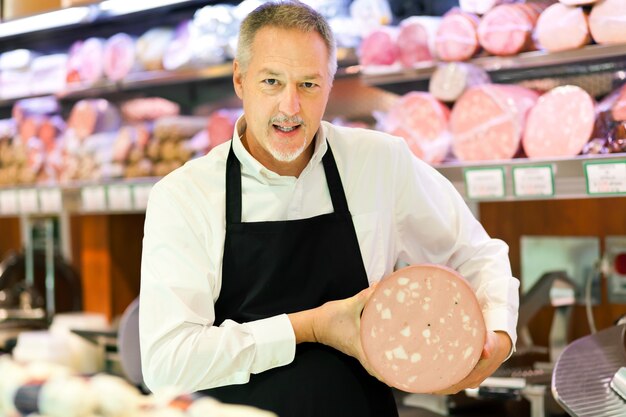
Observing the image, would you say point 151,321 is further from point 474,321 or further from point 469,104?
point 469,104

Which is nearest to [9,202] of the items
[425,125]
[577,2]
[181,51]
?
[181,51]

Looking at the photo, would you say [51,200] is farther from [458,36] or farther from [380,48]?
[458,36]

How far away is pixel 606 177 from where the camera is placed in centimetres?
220

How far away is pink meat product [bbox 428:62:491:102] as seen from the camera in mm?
2592

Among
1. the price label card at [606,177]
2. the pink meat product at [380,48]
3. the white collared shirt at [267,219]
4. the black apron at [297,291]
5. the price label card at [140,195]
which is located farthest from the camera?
the price label card at [140,195]

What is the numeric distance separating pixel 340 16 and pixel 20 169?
71.0 inches

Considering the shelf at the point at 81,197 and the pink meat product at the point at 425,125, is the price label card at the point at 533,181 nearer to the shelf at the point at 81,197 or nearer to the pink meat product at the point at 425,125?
the pink meat product at the point at 425,125

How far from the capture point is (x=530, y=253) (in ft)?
9.64

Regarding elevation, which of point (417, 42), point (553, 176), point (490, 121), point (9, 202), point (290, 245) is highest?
point (417, 42)

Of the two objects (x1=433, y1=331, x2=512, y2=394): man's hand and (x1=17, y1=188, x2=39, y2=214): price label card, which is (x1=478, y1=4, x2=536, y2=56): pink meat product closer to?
(x1=433, y1=331, x2=512, y2=394): man's hand

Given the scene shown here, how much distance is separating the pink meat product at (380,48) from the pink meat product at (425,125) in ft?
0.44

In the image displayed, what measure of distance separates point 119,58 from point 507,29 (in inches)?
68.6

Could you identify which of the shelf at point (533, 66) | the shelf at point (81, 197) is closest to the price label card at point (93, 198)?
the shelf at point (81, 197)

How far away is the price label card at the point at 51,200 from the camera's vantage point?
367 cm
